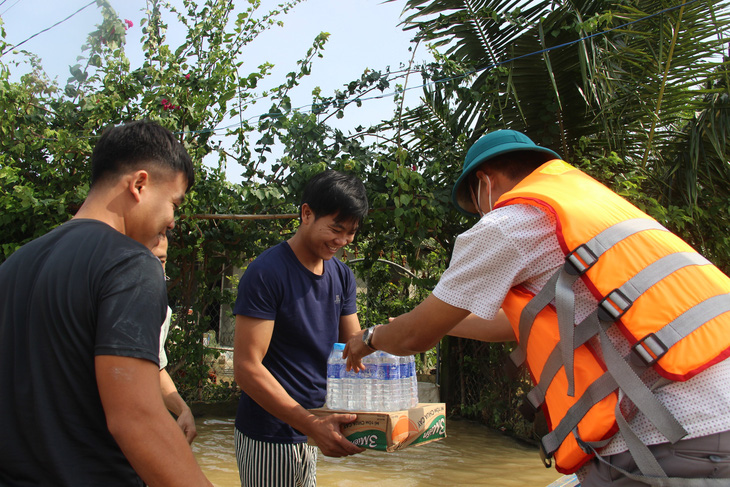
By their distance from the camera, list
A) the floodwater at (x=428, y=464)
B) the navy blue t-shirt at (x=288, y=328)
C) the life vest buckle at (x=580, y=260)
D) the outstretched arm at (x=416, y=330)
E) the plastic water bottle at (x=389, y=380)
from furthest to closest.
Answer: the floodwater at (x=428, y=464), the plastic water bottle at (x=389, y=380), the navy blue t-shirt at (x=288, y=328), the outstretched arm at (x=416, y=330), the life vest buckle at (x=580, y=260)

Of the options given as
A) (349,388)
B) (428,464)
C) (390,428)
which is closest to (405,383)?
(349,388)

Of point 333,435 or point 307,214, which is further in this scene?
point 307,214

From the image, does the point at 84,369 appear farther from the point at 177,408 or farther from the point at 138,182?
the point at 177,408

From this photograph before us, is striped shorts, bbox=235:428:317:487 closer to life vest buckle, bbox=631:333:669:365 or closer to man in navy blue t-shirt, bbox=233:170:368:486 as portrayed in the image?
man in navy blue t-shirt, bbox=233:170:368:486

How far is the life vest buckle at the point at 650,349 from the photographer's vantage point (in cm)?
158

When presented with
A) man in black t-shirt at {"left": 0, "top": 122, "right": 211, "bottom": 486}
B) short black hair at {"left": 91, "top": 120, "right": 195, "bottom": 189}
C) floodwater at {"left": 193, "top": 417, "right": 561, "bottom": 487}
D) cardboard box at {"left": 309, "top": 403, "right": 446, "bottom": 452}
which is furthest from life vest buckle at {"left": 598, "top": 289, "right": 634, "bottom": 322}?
floodwater at {"left": 193, "top": 417, "right": 561, "bottom": 487}

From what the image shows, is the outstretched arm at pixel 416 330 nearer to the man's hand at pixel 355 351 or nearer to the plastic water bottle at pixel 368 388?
the man's hand at pixel 355 351

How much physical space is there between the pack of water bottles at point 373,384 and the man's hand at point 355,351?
22 cm

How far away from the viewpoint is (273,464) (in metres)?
2.71

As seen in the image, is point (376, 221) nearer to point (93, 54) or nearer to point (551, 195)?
point (93, 54)

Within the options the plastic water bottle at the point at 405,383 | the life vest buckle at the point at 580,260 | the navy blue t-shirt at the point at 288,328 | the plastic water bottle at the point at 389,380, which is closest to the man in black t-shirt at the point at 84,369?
the life vest buckle at the point at 580,260

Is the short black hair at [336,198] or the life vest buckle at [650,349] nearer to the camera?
the life vest buckle at [650,349]

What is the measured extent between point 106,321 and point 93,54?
641 cm

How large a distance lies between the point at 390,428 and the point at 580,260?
1067 mm
